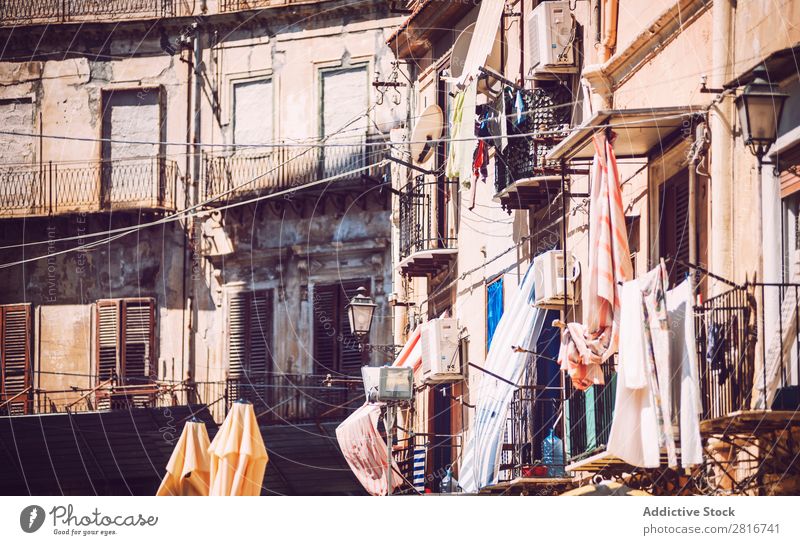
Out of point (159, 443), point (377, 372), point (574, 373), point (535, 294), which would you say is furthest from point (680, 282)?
point (159, 443)

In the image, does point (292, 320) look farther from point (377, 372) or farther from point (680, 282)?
point (680, 282)

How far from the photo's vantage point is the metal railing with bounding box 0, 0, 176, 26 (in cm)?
2052

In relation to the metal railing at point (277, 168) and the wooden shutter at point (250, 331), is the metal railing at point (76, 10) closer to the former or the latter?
the metal railing at point (277, 168)

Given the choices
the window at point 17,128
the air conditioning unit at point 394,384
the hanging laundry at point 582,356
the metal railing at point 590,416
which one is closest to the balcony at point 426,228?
the window at point 17,128

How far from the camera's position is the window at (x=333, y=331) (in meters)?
22.3

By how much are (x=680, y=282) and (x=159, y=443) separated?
8824mm

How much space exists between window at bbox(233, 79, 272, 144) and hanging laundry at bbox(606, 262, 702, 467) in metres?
9.79

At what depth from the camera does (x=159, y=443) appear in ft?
70.1

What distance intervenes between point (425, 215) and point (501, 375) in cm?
425

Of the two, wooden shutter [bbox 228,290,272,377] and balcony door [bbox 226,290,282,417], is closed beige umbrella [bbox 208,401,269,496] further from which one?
wooden shutter [bbox 228,290,272,377]

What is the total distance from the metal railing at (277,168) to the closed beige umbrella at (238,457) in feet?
16.5

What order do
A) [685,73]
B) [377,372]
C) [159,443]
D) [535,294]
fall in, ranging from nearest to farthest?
[685,73] < [535,294] < [377,372] < [159,443]

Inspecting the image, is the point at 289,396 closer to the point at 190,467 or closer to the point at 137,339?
the point at 137,339

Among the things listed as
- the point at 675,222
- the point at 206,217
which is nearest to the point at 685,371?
the point at 675,222
